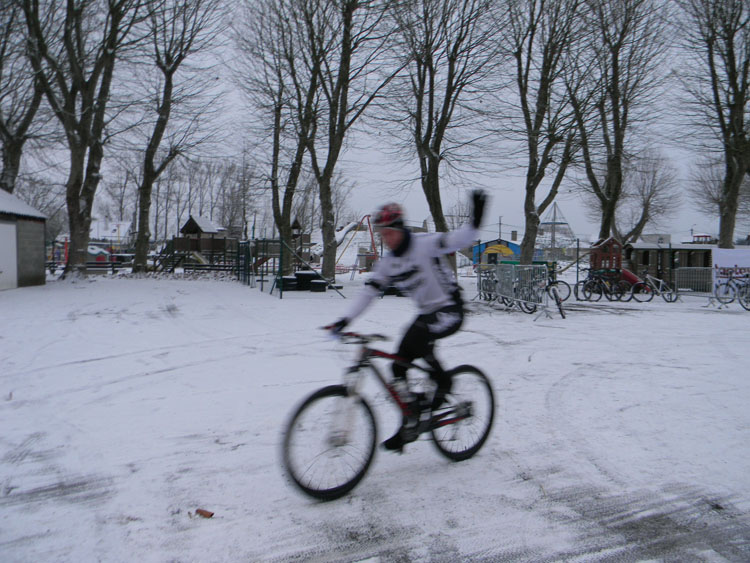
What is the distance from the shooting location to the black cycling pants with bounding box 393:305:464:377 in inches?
140

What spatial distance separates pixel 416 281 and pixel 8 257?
61.7ft

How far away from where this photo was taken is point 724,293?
1627 centimetres

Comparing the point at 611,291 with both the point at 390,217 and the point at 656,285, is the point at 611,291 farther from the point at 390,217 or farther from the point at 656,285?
the point at 390,217

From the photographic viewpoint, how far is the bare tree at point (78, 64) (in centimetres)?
1877

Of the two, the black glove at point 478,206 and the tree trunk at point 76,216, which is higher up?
the tree trunk at point 76,216

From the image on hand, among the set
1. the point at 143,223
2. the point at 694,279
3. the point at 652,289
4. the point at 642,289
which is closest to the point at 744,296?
the point at 652,289

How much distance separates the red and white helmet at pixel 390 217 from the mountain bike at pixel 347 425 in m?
0.74

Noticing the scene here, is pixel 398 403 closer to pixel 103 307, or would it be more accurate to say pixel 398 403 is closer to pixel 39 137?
pixel 103 307

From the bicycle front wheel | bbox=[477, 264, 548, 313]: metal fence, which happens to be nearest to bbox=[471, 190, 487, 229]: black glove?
the bicycle front wheel

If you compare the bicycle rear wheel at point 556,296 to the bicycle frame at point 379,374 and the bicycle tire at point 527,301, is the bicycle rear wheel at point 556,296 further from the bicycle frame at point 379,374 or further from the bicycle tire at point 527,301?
the bicycle frame at point 379,374

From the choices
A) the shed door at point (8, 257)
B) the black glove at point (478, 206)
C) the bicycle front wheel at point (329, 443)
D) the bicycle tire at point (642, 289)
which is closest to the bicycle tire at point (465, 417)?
the bicycle front wheel at point (329, 443)

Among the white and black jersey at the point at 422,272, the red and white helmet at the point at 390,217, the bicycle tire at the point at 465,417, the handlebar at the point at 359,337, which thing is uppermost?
the red and white helmet at the point at 390,217

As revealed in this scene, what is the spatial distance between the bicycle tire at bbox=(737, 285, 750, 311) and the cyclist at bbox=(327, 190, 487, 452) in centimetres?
1532

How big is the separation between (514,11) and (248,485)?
20510mm
